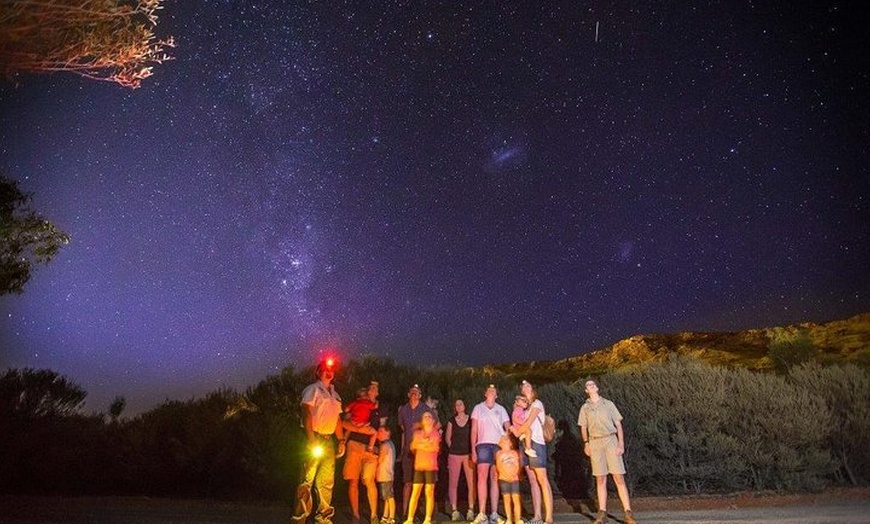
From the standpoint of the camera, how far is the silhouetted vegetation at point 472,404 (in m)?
11.1

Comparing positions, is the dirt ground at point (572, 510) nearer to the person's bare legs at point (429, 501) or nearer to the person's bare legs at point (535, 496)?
the person's bare legs at point (535, 496)

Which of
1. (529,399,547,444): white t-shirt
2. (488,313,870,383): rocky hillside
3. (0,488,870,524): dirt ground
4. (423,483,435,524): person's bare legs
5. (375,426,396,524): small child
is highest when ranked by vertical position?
(488,313,870,383): rocky hillside

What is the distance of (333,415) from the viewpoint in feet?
26.2

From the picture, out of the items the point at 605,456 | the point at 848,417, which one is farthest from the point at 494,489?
the point at 848,417

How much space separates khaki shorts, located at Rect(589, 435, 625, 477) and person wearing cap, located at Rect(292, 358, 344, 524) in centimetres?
347

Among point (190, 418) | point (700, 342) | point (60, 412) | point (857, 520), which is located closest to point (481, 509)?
point (857, 520)

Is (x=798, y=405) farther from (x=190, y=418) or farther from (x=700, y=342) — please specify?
(x=700, y=342)

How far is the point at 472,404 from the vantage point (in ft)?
49.0

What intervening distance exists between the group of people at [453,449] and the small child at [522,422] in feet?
0.04

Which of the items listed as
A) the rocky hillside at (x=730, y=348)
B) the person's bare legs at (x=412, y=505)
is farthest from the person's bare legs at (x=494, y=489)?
the rocky hillside at (x=730, y=348)

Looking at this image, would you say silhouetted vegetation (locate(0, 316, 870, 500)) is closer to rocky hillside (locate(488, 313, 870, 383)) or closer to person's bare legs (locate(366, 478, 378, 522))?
person's bare legs (locate(366, 478, 378, 522))

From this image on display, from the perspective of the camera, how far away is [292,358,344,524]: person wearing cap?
777cm

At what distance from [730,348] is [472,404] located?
38.8 metres

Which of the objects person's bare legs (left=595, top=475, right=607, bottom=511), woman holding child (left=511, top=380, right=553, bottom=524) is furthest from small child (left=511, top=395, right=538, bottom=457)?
person's bare legs (left=595, top=475, right=607, bottom=511)
